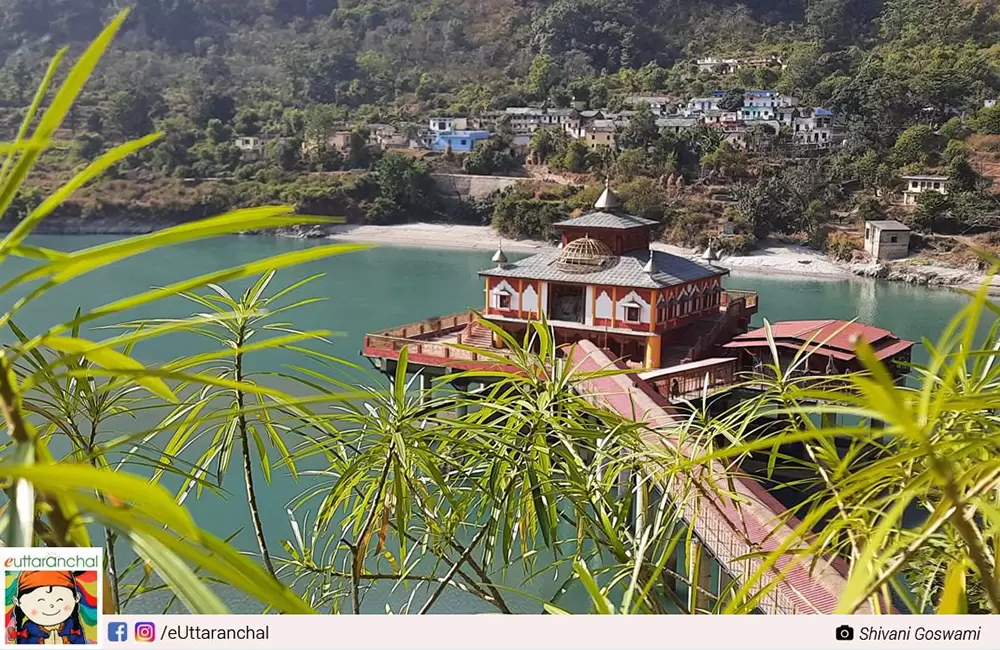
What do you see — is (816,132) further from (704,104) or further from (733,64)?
(733,64)

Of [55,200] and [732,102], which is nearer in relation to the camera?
[55,200]

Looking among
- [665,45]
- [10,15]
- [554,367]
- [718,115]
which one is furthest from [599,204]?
[10,15]

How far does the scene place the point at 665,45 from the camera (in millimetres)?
47875

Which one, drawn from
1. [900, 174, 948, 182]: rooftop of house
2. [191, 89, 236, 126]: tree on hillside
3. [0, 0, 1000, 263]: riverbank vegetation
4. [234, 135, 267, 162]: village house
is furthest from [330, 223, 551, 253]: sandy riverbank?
[191, 89, 236, 126]: tree on hillside

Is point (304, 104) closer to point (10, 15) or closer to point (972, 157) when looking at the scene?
point (10, 15)

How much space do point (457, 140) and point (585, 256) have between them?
2480 centimetres

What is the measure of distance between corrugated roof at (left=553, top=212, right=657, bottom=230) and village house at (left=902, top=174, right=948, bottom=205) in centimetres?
1669

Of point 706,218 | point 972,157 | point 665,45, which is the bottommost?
point 706,218

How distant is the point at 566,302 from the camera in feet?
30.5

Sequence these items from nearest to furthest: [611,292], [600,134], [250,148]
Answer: [611,292]
[600,134]
[250,148]

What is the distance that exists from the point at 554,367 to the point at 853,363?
6.85 meters

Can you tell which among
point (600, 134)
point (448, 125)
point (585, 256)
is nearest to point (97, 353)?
point (585, 256)

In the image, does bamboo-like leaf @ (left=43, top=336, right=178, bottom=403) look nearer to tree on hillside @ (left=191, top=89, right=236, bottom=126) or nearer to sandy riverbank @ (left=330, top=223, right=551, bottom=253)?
sandy riverbank @ (left=330, top=223, right=551, bottom=253)

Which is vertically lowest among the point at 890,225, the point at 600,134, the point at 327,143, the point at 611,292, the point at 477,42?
the point at 890,225
